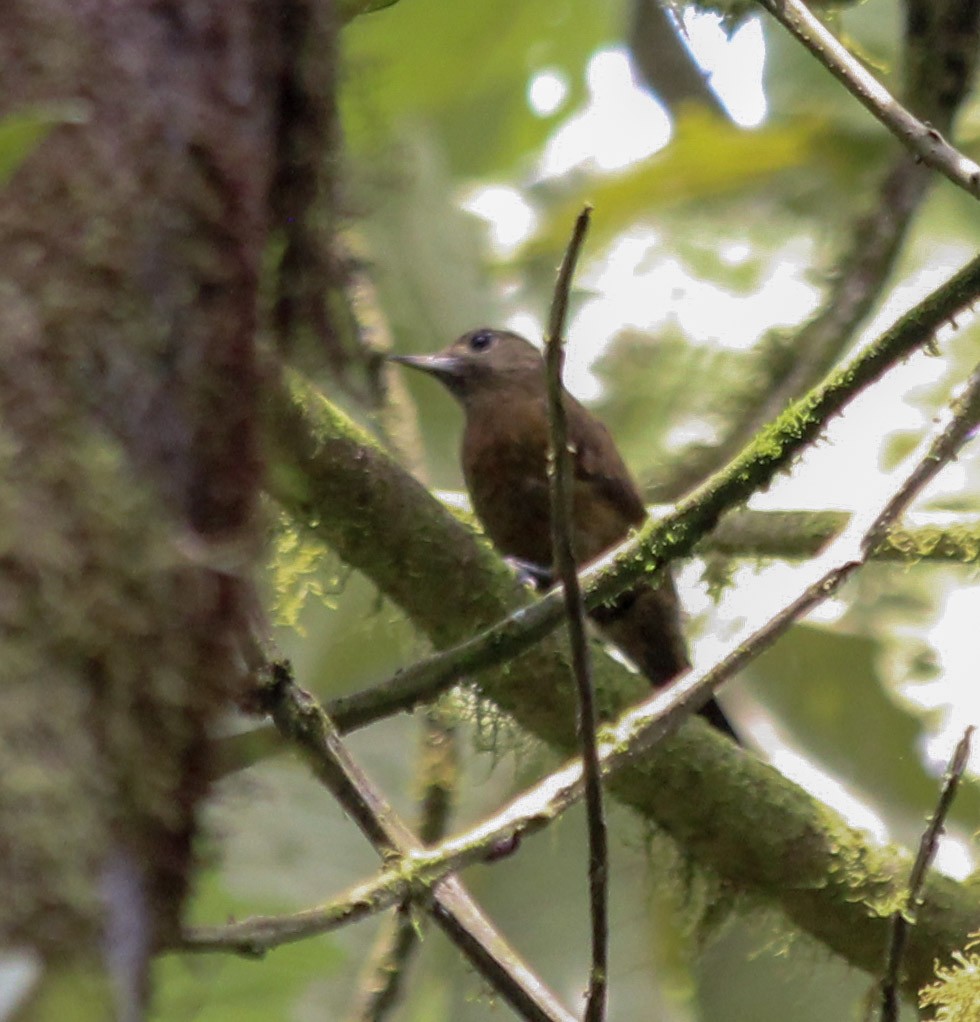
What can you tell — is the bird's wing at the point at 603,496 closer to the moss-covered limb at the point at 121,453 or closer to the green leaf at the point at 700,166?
the green leaf at the point at 700,166

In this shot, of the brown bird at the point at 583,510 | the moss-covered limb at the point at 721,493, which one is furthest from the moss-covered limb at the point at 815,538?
the moss-covered limb at the point at 721,493

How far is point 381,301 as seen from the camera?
4797 millimetres

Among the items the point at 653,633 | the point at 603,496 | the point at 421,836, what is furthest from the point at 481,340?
the point at 421,836

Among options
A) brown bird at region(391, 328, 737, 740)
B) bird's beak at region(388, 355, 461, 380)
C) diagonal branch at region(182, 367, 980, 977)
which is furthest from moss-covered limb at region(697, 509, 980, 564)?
bird's beak at region(388, 355, 461, 380)

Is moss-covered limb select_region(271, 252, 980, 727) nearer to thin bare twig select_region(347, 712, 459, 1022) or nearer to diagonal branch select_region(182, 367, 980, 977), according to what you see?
diagonal branch select_region(182, 367, 980, 977)

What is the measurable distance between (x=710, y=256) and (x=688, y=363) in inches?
28.4

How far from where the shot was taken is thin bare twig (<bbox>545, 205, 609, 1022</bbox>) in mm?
1706

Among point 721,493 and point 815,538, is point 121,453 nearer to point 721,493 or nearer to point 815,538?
point 721,493

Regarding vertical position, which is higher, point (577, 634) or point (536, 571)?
point (536, 571)

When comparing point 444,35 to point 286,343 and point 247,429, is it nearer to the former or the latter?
point 286,343

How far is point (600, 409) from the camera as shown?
17.6 ft

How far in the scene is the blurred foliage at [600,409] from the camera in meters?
3.13

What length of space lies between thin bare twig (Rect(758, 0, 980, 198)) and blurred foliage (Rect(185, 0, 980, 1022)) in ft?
1.76

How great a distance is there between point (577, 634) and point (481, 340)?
121 inches
